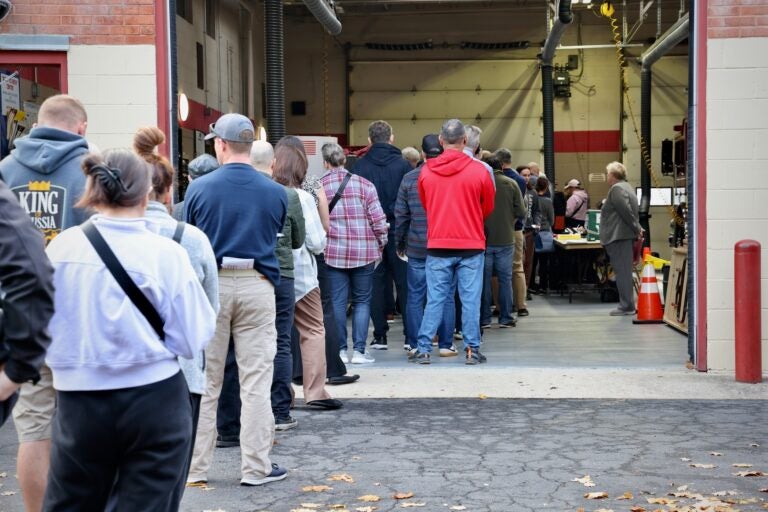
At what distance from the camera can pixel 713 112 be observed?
9.20m

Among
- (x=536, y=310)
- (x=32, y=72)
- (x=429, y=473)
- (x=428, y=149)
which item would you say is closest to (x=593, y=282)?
(x=536, y=310)

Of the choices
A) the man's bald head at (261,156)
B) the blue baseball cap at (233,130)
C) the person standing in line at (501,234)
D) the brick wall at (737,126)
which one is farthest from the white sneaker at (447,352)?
the blue baseball cap at (233,130)

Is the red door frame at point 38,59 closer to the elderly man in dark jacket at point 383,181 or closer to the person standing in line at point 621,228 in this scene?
the elderly man in dark jacket at point 383,181

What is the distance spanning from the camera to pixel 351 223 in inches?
380

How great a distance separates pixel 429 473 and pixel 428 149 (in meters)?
5.14

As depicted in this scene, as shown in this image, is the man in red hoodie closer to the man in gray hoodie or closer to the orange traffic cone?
the orange traffic cone

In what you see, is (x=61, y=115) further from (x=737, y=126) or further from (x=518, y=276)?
(x=518, y=276)

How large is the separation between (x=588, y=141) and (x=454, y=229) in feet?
60.1

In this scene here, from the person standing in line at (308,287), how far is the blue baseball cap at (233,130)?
1137 millimetres

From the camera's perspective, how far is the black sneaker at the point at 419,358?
10070 mm

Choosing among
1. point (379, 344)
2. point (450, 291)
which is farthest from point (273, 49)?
point (450, 291)

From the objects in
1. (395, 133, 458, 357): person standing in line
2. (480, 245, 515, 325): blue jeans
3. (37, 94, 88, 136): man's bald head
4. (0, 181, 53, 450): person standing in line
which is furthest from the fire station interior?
(0, 181, 53, 450): person standing in line

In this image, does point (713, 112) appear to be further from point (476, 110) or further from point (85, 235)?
point (476, 110)

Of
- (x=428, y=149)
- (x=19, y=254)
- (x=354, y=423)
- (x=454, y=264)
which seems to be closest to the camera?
(x=19, y=254)
